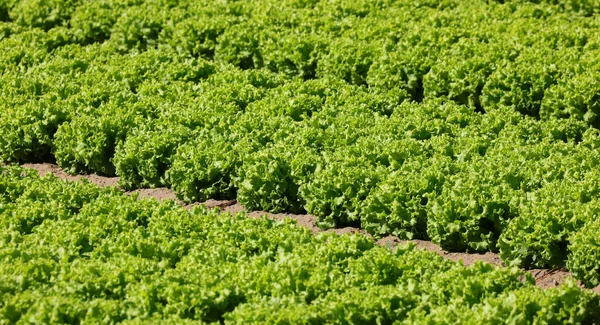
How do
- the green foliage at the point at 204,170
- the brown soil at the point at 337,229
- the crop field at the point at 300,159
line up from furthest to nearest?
the green foliage at the point at 204,170
the brown soil at the point at 337,229
the crop field at the point at 300,159

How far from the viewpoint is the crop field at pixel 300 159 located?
9.54m

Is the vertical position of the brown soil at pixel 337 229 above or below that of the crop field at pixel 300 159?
below

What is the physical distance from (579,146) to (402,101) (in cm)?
315

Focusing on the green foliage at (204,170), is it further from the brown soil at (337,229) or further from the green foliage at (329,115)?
the brown soil at (337,229)

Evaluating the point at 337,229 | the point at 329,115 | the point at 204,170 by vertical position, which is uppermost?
the point at 329,115

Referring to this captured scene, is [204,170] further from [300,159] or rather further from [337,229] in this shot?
[337,229]

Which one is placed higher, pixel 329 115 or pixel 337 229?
pixel 329 115

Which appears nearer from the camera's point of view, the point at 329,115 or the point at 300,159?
the point at 300,159

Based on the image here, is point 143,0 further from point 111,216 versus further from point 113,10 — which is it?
point 111,216

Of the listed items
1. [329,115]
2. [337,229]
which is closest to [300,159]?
[337,229]

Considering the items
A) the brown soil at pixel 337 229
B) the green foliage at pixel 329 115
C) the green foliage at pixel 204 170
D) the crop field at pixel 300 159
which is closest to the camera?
the crop field at pixel 300 159

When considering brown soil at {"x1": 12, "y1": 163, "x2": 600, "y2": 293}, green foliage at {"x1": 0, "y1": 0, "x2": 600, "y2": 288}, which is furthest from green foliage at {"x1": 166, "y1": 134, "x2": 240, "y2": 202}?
brown soil at {"x1": 12, "y1": 163, "x2": 600, "y2": 293}

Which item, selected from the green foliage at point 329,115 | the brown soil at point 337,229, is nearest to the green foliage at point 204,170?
the green foliage at point 329,115

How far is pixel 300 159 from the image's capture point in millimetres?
12734
